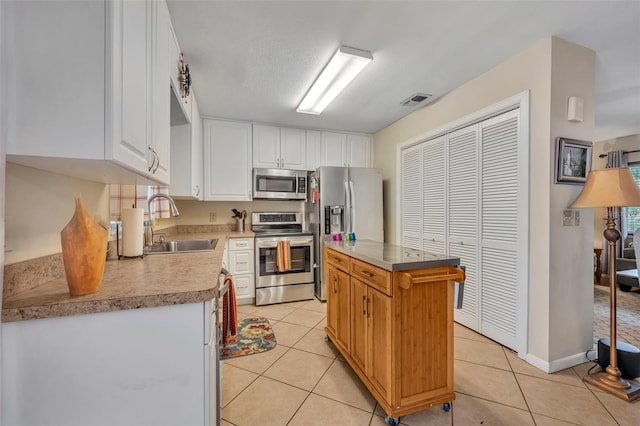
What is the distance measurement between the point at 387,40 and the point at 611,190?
182cm

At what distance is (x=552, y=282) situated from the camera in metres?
1.95

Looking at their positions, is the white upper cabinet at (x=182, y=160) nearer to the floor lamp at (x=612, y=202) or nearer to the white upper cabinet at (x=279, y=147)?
the white upper cabinet at (x=279, y=147)

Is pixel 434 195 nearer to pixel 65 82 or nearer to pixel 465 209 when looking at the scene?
pixel 465 209

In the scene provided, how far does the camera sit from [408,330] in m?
1.47

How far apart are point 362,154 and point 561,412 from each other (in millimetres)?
3480

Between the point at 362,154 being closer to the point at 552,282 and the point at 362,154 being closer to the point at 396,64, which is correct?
the point at 396,64

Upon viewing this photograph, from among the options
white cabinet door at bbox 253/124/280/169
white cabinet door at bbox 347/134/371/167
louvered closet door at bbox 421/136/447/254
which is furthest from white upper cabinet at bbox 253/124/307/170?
louvered closet door at bbox 421/136/447/254

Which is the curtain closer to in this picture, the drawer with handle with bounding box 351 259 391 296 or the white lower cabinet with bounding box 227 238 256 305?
the drawer with handle with bounding box 351 259 391 296

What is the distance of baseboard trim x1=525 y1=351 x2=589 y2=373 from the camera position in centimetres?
194

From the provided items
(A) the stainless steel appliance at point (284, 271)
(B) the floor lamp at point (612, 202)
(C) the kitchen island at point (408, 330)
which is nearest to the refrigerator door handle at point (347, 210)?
(A) the stainless steel appliance at point (284, 271)

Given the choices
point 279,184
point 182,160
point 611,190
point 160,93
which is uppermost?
point 160,93

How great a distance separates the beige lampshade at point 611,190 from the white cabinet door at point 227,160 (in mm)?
3387

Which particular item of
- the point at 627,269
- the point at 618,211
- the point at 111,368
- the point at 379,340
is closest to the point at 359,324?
the point at 379,340

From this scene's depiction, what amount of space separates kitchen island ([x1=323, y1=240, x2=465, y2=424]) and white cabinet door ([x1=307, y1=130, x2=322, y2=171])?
2.48 meters
